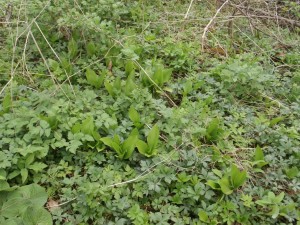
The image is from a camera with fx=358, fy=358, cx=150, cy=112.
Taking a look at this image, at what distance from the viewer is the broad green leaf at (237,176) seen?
2562 mm

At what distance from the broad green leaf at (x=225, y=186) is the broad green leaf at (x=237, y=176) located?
43 mm

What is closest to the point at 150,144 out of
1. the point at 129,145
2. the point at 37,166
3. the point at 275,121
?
the point at 129,145

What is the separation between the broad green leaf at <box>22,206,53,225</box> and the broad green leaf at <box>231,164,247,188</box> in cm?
129

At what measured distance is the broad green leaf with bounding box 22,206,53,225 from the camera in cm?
217

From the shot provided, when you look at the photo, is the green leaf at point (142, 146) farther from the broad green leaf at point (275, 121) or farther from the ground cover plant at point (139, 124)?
the broad green leaf at point (275, 121)

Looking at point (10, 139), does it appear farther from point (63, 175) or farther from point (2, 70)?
point (2, 70)

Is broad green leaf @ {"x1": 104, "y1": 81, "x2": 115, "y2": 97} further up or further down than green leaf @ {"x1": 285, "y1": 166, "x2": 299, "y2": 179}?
further up

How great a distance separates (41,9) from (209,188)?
2334mm

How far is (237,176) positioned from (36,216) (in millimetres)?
1390

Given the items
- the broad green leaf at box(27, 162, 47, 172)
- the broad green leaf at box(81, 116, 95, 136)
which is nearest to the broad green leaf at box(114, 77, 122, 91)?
the broad green leaf at box(81, 116, 95, 136)

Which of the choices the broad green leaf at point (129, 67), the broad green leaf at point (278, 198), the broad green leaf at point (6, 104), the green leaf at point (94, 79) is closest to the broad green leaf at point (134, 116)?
the green leaf at point (94, 79)

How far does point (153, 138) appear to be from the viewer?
2.73m

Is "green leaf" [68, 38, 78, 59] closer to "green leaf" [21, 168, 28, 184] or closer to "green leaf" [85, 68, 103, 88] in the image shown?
"green leaf" [85, 68, 103, 88]

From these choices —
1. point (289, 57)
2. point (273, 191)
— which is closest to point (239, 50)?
point (289, 57)
